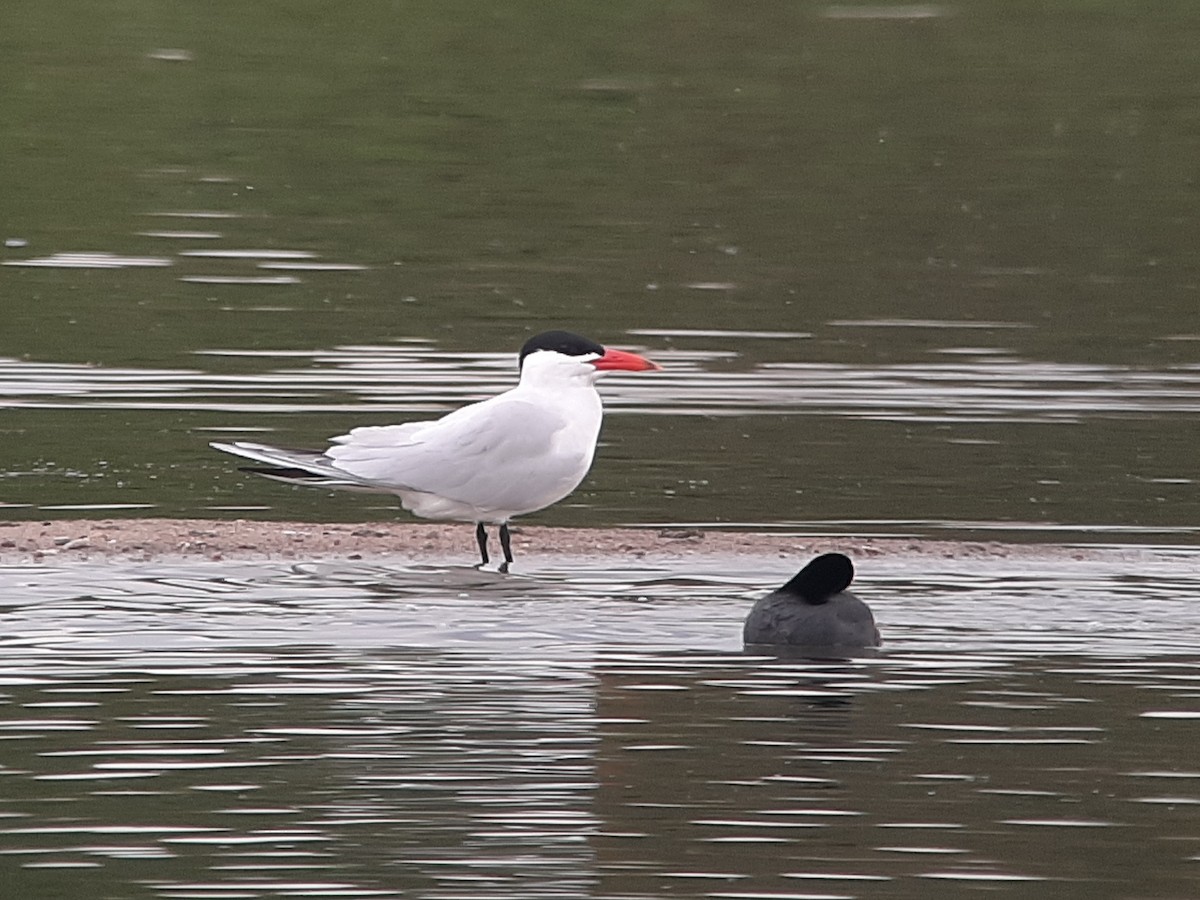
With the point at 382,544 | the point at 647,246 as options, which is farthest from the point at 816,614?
the point at 647,246

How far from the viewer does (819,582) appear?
10836mm

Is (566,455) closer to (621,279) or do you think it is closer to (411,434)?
(411,434)

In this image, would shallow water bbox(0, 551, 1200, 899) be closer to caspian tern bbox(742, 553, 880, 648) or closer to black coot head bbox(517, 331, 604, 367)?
caspian tern bbox(742, 553, 880, 648)

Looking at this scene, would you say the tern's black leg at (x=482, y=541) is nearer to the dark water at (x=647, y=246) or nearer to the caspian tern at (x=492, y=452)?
the caspian tern at (x=492, y=452)

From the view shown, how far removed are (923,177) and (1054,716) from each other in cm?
2125

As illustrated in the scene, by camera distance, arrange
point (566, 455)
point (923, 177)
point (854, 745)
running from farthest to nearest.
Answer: point (923, 177) → point (566, 455) → point (854, 745)

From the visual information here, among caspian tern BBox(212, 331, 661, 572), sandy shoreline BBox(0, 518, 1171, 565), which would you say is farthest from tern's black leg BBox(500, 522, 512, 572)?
sandy shoreline BBox(0, 518, 1171, 565)

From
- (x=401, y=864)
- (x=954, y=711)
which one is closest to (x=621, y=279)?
(x=954, y=711)

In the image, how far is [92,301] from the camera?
70.0 ft

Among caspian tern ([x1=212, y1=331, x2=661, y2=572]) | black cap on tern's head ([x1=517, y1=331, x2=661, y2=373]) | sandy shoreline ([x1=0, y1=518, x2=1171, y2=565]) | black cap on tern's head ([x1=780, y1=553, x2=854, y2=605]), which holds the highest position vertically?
black cap on tern's head ([x1=517, y1=331, x2=661, y2=373])

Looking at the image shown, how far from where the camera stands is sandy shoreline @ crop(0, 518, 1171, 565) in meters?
13.0

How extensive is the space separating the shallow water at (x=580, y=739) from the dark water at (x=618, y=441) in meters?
0.03

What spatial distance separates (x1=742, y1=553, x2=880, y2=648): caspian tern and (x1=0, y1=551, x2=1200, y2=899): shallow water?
0.14 meters

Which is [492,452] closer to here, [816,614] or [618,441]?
[816,614]
